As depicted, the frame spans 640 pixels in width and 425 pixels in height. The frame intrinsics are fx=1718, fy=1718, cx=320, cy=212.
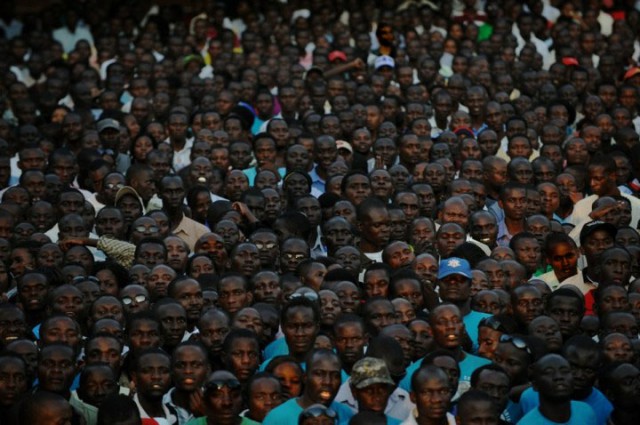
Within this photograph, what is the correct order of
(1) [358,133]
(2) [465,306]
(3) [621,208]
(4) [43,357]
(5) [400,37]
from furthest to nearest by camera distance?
(5) [400,37] → (1) [358,133] → (3) [621,208] → (2) [465,306] → (4) [43,357]

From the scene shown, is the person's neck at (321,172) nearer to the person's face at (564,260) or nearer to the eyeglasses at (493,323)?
the person's face at (564,260)

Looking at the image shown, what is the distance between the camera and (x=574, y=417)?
9.72 meters

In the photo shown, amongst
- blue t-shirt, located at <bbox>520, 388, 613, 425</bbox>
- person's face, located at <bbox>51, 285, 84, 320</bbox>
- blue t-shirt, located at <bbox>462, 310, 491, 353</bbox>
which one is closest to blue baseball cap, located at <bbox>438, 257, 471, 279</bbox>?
blue t-shirt, located at <bbox>462, 310, 491, 353</bbox>

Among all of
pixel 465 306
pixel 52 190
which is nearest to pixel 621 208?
pixel 465 306

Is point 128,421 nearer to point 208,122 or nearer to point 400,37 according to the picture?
point 208,122

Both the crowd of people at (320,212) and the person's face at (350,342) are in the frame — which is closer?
the crowd of people at (320,212)

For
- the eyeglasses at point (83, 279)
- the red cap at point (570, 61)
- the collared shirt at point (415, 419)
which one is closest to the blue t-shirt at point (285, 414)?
the collared shirt at point (415, 419)

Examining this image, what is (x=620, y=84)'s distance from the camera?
1731cm

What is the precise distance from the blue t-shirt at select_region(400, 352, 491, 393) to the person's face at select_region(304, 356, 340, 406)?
1.78 ft

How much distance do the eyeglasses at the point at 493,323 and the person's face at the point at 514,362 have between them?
0.40 metres

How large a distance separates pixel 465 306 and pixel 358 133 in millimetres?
3938

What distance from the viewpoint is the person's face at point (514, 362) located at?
10336 millimetres

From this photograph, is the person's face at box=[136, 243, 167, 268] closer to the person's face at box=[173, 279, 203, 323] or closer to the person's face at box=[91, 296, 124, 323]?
the person's face at box=[173, 279, 203, 323]

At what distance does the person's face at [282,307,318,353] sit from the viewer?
35.1 feet
